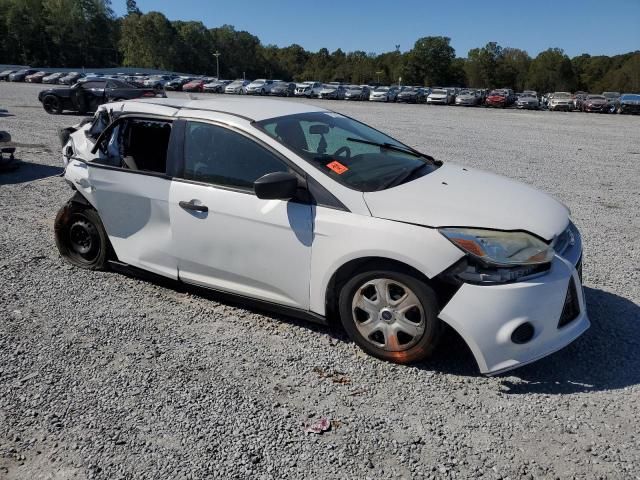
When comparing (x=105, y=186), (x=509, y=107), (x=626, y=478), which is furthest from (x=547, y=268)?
(x=509, y=107)

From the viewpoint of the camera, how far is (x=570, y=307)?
3.21 m

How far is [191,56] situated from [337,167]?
5262 inches

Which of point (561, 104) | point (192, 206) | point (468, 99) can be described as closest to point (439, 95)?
point (468, 99)

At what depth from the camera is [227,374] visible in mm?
3336

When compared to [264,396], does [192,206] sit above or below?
above

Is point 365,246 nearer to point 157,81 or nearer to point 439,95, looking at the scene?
point 439,95

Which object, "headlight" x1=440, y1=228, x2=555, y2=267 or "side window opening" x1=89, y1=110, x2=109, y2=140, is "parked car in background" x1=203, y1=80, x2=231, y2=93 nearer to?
"side window opening" x1=89, y1=110, x2=109, y2=140

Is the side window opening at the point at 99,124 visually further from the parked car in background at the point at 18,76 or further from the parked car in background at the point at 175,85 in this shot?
the parked car in background at the point at 18,76

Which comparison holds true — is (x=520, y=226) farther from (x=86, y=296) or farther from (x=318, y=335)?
(x=86, y=296)

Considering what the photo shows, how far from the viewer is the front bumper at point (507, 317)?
2.96 meters

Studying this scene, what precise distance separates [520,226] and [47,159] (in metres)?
10.2

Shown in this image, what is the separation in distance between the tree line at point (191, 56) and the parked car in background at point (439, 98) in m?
73.5

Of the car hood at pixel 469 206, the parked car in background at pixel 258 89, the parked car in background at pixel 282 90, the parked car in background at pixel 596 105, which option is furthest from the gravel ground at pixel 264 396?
the parked car in background at pixel 258 89

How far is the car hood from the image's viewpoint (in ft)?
10.5
